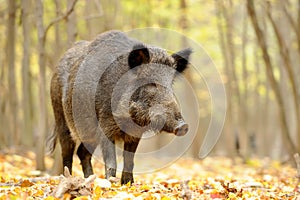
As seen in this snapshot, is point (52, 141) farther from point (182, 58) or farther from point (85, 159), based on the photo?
point (182, 58)

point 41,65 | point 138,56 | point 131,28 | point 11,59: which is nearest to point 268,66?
point 41,65

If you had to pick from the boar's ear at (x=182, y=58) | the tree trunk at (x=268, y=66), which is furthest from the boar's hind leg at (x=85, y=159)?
the tree trunk at (x=268, y=66)

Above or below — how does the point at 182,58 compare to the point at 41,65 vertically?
below

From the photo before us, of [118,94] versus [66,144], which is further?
[66,144]

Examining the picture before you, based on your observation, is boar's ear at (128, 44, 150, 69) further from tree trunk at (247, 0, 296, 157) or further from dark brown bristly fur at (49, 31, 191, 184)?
tree trunk at (247, 0, 296, 157)

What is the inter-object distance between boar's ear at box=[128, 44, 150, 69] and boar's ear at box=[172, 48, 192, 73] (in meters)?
0.52

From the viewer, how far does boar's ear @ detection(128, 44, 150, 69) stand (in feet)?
21.3

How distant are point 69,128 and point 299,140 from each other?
5746 mm

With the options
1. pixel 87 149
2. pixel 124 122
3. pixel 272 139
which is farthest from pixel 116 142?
pixel 272 139

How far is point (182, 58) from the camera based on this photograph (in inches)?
275

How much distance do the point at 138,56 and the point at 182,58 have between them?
73 centimetres

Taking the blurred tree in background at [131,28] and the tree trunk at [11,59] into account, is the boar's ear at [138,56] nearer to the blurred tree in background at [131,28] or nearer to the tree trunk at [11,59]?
the blurred tree in background at [131,28]

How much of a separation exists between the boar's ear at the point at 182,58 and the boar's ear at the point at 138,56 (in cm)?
52

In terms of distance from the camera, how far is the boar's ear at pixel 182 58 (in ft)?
22.8
